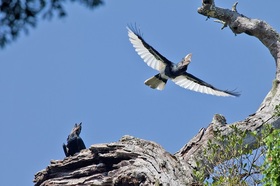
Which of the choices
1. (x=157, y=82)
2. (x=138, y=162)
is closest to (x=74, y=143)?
(x=157, y=82)

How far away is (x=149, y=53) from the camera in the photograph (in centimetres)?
2105

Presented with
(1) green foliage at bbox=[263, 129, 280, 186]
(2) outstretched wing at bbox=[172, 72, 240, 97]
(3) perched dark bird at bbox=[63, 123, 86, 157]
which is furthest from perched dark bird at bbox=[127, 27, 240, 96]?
(1) green foliage at bbox=[263, 129, 280, 186]

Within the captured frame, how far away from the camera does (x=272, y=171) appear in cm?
1448

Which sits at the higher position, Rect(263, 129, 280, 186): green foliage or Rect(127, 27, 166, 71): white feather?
Rect(127, 27, 166, 71): white feather

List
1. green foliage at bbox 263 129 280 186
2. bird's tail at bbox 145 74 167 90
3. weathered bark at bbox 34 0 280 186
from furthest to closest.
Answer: bird's tail at bbox 145 74 167 90 < weathered bark at bbox 34 0 280 186 < green foliage at bbox 263 129 280 186

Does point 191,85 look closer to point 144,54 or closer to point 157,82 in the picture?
point 157,82

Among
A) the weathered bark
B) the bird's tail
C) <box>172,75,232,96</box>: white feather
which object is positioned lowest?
the weathered bark

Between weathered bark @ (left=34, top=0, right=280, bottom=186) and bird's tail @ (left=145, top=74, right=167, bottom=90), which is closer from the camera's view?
weathered bark @ (left=34, top=0, right=280, bottom=186)

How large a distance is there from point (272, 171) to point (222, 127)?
3164 mm

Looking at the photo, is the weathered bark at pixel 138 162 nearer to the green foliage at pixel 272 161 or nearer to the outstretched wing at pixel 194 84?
the green foliage at pixel 272 161

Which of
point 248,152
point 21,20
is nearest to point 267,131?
point 248,152

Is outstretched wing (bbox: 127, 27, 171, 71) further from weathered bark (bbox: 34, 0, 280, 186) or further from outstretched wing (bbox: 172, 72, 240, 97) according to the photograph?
weathered bark (bbox: 34, 0, 280, 186)

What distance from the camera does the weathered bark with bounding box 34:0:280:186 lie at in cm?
1659

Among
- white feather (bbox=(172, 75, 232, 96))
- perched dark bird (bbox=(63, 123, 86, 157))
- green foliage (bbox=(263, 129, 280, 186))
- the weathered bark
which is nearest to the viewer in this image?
green foliage (bbox=(263, 129, 280, 186))
